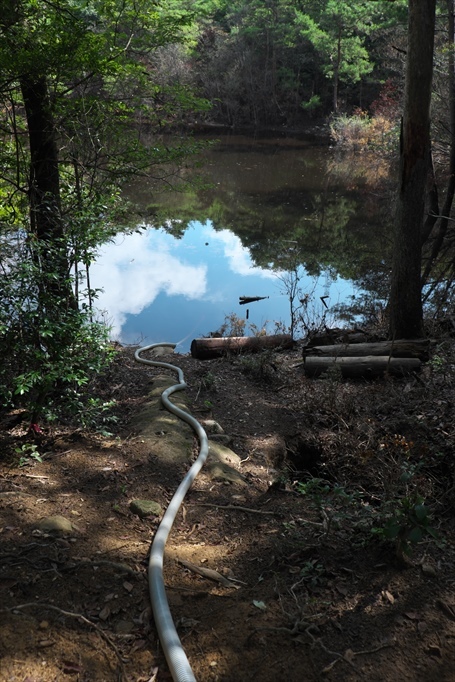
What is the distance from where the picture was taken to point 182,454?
4.47 meters

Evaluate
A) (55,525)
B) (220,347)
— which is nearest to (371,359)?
(220,347)

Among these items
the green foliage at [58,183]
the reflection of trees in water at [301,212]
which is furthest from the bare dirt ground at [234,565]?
the reflection of trees in water at [301,212]

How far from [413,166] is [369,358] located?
2.52 metres

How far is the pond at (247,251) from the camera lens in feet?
37.0

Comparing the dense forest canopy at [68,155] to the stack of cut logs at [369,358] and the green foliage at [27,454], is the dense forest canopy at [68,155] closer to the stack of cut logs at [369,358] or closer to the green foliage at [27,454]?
the green foliage at [27,454]

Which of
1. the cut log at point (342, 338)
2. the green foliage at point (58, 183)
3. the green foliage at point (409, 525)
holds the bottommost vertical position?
the cut log at point (342, 338)

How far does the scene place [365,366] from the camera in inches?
271

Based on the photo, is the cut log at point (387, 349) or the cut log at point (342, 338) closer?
the cut log at point (387, 349)

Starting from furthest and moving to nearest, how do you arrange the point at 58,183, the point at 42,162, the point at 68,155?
1. the point at 68,155
2. the point at 58,183
3. the point at 42,162

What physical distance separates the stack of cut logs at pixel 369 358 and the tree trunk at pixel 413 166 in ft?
1.23

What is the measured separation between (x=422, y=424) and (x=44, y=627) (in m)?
3.55

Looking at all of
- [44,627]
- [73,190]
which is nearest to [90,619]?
[44,627]

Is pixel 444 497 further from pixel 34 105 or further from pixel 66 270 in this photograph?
pixel 34 105

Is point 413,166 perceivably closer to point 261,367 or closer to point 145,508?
point 261,367
